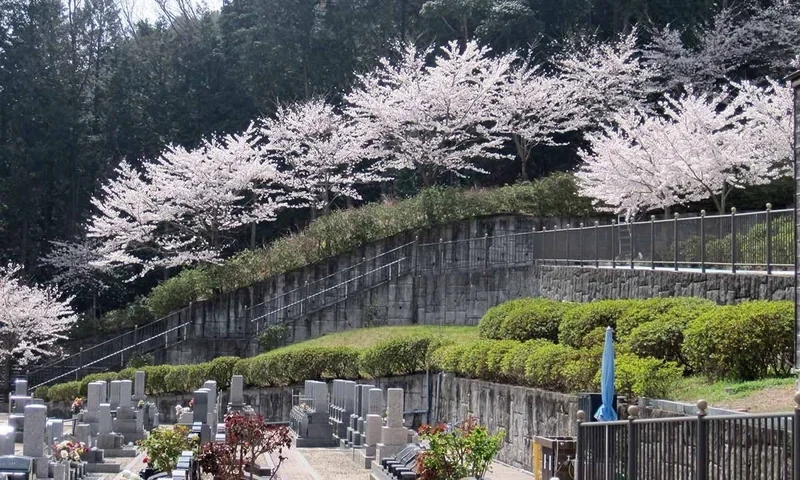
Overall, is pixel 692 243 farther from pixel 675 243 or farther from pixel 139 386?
pixel 139 386

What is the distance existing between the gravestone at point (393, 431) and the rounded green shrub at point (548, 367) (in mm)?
2682

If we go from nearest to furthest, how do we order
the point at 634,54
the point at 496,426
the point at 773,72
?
the point at 496,426 → the point at 773,72 → the point at 634,54

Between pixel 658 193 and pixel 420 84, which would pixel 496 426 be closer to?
pixel 658 193

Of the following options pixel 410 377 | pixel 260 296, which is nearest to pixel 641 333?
pixel 410 377

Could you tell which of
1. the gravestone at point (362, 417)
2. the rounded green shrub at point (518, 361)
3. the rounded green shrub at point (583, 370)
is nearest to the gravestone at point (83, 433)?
the gravestone at point (362, 417)

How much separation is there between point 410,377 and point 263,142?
2875cm

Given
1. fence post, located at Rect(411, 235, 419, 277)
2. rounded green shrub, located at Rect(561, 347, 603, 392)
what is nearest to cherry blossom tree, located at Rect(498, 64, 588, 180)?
fence post, located at Rect(411, 235, 419, 277)

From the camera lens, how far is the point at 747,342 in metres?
17.2

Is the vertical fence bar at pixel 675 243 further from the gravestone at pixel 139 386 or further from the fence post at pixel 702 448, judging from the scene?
the gravestone at pixel 139 386

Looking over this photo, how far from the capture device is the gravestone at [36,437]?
21.0 m

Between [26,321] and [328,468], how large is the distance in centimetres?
2756

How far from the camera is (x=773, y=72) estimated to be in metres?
47.3

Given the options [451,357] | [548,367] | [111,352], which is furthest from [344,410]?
[111,352]

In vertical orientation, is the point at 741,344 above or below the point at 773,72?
below
